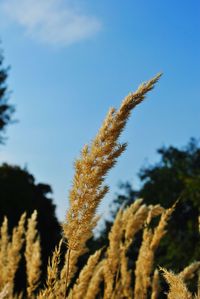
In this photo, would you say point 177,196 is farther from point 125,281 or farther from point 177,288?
point 177,288

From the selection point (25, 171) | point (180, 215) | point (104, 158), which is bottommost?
point (104, 158)

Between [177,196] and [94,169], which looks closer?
[94,169]

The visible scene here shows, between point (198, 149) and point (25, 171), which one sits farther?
point (198, 149)

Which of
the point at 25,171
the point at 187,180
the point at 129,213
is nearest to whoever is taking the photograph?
the point at 129,213

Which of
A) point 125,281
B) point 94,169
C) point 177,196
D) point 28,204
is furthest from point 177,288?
point 177,196

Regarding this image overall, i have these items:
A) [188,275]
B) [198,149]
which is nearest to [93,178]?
[188,275]

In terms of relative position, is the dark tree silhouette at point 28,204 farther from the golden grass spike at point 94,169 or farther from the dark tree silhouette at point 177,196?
the golden grass spike at point 94,169

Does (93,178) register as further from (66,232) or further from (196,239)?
(196,239)

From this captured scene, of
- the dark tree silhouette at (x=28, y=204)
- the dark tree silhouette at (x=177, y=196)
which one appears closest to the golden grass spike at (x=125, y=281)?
the dark tree silhouette at (x=28, y=204)
